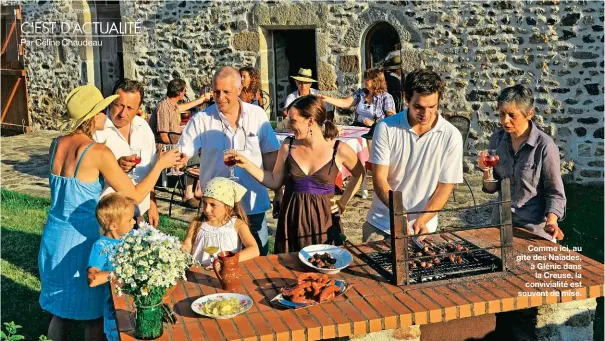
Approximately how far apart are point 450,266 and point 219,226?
142cm

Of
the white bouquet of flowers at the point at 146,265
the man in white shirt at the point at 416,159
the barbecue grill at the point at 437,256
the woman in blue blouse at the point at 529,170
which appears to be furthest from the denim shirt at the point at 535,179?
the white bouquet of flowers at the point at 146,265

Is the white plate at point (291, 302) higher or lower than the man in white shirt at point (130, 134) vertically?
lower

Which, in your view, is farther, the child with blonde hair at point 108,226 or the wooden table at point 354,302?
the child with blonde hair at point 108,226

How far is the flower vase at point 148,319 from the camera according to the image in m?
3.21

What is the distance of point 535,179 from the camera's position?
4430 millimetres

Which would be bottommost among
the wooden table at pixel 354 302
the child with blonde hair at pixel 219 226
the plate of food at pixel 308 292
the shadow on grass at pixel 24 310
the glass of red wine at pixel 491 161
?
the shadow on grass at pixel 24 310

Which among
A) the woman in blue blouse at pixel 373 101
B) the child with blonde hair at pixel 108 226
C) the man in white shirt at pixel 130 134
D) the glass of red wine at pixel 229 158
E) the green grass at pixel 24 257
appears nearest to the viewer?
the child with blonde hair at pixel 108 226

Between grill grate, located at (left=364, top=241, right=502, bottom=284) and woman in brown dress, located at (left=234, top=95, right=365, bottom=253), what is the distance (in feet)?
2.39

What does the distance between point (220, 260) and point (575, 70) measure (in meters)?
6.54

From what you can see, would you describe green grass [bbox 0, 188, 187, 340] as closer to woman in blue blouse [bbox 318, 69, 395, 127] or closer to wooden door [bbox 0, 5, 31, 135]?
woman in blue blouse [bbox 318, 69, 395, 127]

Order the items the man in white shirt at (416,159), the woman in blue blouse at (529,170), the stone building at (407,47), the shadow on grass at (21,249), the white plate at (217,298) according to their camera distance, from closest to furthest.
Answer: the white plate at (217,298)
the woman in blue blouse at (529,170)
the man in white shirt at (416,159)
the shadow on grass at (21,249)
the stone building at (407,47)

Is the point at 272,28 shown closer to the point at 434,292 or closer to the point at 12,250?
the point at 12,250

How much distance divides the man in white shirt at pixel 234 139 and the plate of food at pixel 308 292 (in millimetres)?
1450

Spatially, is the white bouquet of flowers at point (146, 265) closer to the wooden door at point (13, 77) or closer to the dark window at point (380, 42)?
the dark window at point (380, 42)
